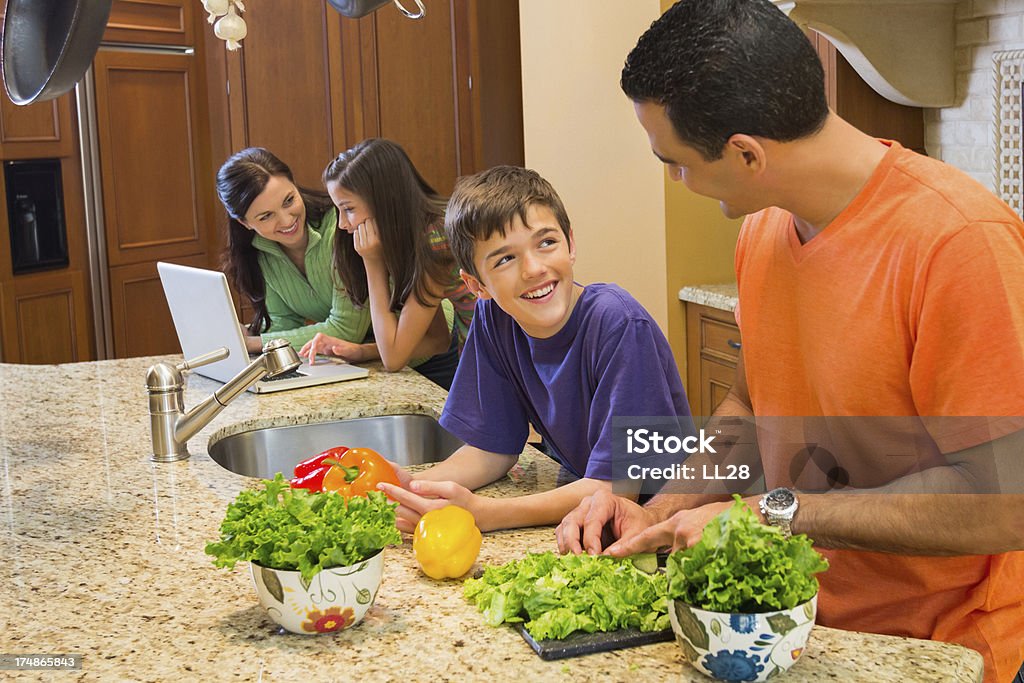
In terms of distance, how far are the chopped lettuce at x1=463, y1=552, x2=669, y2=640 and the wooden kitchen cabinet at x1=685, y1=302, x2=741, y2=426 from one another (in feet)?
8.19

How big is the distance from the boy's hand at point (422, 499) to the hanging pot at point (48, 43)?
63 cm

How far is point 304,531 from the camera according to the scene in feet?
3.64

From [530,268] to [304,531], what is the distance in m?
0.60

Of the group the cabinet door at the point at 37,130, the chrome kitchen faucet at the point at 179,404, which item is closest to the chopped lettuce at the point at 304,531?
the chrome kitchen faucet at the point at 179,404

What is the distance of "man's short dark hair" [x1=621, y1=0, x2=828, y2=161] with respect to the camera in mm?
1138

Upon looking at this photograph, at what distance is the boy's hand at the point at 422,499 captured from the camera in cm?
143

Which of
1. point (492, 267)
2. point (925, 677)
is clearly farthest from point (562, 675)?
point (492, 267)

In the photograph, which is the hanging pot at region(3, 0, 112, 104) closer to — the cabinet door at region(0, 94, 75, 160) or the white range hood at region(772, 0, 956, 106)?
the white range hood at region(772, 0, 956, 106)

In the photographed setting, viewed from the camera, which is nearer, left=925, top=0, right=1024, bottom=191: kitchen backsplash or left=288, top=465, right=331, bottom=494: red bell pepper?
left=288, top=465, right=331, bottom=494: red bell pepper

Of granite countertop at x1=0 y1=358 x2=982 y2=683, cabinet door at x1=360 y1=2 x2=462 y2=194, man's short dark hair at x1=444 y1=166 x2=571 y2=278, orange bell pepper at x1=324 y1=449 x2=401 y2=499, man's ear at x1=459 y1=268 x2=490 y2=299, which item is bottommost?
granite countertop at x1=0 y1=358 x2=982 y2=683

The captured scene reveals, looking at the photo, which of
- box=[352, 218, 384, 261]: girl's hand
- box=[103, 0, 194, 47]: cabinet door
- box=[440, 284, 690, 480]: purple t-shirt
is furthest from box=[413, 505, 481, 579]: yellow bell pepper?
box=[103, 0, 194, 47]: cabinet door

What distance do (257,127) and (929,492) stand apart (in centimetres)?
354

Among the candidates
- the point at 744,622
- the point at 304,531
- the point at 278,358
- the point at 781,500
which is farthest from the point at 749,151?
the point at 278,358

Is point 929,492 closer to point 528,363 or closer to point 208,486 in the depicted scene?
point 528,363
